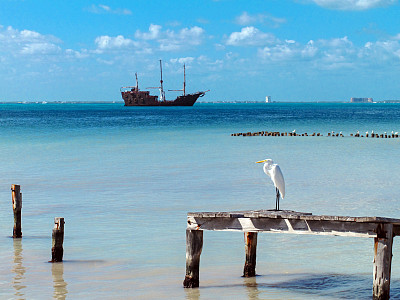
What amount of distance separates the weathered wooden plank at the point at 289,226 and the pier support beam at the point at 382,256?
0.40 feet

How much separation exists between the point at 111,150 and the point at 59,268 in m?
34.8

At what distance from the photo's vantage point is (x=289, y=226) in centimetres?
1053

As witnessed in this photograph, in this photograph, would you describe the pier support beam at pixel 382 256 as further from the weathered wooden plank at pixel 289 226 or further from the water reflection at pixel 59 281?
the water reflection at pixel 59 281

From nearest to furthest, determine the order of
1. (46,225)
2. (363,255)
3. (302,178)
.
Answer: (363,255), (46,225), (302,178)

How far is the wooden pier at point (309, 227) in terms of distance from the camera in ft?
32.9

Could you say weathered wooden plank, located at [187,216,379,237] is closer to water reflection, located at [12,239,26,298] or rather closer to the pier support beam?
the pier support beam

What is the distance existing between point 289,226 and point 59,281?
470cm

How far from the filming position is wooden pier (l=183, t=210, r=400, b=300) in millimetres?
10039

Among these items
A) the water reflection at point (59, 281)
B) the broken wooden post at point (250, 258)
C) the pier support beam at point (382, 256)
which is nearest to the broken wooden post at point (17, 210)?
the water reflection at point (59, 281)

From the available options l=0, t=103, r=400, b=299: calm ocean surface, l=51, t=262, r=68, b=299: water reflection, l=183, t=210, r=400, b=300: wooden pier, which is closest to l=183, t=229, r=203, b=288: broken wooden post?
l=183, t=210, r=400, b=300: wooden pier

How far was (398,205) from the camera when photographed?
68.7ft

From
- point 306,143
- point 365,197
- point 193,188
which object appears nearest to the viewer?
point 365,197

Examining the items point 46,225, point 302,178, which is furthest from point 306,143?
point 46,225

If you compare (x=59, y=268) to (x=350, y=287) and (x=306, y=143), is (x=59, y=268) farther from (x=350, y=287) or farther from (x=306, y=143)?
(x=306, y=143)
